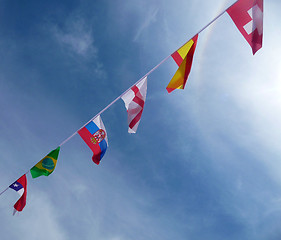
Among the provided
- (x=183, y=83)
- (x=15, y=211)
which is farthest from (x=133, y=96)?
(x=15, y=211)

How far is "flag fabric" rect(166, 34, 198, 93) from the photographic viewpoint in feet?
21.3

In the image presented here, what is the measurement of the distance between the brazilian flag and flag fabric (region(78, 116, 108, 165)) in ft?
5.33

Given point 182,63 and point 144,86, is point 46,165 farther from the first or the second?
point 182,63

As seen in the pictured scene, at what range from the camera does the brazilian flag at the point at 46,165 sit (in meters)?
8.91

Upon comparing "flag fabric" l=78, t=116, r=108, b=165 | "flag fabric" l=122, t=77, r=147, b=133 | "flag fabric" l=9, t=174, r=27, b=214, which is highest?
"flag fabric" l=122, t=77, r=147, b=133

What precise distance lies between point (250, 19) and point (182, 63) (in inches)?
75.6

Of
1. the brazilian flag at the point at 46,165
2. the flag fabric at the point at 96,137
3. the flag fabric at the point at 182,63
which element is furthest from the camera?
the brazilian flag at the point at 46,165

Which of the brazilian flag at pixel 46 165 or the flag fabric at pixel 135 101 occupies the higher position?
the flag fabric at pixel 135 101

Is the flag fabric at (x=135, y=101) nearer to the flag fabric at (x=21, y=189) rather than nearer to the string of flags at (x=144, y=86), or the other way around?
the string of flags at (x=144, y=86)

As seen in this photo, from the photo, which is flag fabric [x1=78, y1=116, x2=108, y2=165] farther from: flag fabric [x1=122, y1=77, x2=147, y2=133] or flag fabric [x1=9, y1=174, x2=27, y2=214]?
flag fabric [x1=9, y1=174, x2=27, y2=214]

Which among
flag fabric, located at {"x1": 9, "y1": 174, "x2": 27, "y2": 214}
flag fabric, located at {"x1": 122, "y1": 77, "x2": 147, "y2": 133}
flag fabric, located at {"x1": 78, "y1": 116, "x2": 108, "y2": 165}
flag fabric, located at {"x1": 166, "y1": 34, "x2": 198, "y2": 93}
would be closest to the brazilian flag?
flag fabric, located at {"x1": 9, "y1": 174, "x2": 27, "y2": 214}

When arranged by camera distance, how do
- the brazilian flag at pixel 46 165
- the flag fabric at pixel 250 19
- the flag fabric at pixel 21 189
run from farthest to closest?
1. the flag fabric at pixel 21 189
2. the brazilian flag at pixel 46 165
3. the flag fabric at pixel 250 19

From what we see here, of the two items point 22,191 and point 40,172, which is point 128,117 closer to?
point 40,172

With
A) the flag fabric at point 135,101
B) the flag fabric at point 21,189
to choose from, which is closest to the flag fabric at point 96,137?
the flag fabric at point 135,101
